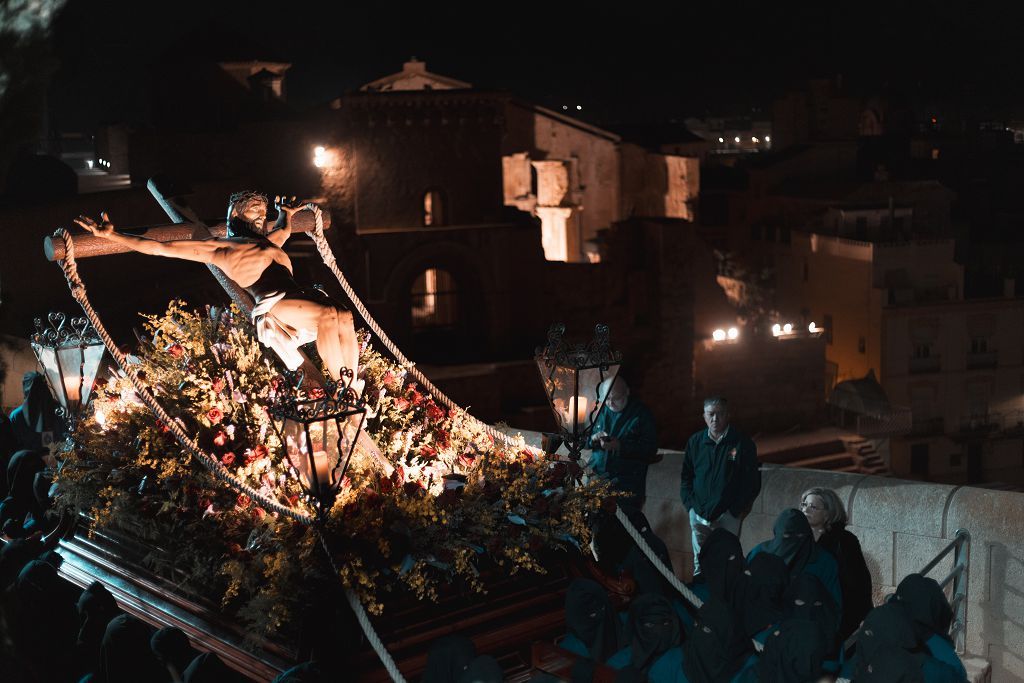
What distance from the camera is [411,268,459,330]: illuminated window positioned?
3039cm

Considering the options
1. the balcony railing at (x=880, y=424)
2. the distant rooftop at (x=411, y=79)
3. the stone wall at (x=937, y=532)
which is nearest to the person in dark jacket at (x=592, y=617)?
the stone wall at (x=937, y=532)

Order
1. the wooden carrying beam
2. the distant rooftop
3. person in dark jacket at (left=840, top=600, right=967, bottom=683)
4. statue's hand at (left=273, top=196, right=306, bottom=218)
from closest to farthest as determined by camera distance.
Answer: person in dark jacket at (left=840, top=600, right=967, bottom=683) → the wooden carrying beam → statue's hand at (left=273, top=196, right=306, bottom=218) → the distant rooftop

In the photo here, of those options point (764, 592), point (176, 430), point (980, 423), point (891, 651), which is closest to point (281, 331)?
point (176, 430)

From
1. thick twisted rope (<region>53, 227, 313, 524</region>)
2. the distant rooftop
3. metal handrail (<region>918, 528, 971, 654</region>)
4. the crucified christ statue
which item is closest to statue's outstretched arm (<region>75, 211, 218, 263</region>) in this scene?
the crucified christ statue

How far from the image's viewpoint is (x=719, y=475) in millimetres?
7281

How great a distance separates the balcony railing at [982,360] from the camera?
40656 mm

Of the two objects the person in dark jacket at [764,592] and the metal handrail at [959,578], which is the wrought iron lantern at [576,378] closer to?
the person in dark jacket at [764,592]

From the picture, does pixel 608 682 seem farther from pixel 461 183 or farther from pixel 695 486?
pixel 461 183

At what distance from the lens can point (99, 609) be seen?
584 centimetres

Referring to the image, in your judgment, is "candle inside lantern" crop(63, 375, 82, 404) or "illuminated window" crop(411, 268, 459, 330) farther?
"illuminated window" crop(411, 268, 459, 330)

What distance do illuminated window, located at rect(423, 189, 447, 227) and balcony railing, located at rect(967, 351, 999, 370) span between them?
65.2ft

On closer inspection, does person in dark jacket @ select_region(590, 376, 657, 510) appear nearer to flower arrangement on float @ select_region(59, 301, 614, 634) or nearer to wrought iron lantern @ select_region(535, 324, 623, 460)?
flower arrangement on float @ select_region(59, 301, 614, 634)

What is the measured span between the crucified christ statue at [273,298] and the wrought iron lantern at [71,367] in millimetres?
1538

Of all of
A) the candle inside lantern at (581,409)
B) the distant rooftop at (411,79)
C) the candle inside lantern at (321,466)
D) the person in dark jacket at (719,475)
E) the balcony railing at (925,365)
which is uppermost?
the distant rooftop at (411,79)
